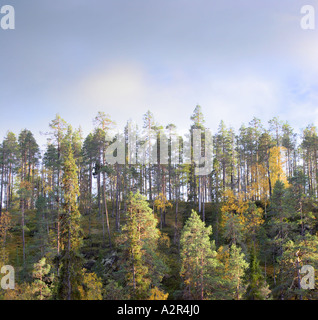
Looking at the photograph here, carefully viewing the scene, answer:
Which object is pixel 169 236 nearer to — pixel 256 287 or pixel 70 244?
pixel 256 287

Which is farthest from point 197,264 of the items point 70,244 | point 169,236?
point 169,236

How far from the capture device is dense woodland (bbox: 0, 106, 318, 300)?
23594mm

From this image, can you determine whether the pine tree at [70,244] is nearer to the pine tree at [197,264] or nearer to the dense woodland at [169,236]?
the dense woodland at [169,236]

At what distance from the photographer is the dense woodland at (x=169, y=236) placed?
23594 millimetres

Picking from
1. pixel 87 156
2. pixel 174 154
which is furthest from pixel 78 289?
pixel 87 156

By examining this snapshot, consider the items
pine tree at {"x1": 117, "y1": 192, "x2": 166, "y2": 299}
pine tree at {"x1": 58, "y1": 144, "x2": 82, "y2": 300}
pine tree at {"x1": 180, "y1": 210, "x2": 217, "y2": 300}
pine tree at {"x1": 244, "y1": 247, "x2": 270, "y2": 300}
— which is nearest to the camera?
pine tree at {"x1": 58, "y1": 144, "x2": 82, "y2": 300}

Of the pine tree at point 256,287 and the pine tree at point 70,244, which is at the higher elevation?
the pine tree at point 70,244

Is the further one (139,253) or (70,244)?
(139,253)

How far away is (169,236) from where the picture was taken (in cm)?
3938

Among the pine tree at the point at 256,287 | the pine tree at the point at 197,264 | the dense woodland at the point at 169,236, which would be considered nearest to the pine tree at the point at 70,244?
the dense woodland at the point at 169,236

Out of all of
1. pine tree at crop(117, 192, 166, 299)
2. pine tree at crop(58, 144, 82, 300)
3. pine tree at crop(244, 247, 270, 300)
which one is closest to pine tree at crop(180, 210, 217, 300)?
pine tree at crop(117, 192, 166, 299)

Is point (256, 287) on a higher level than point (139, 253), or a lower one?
lower

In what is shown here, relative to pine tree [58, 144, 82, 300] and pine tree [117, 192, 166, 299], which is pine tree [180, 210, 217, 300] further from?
pine tree [58, 144, 82, 300]
